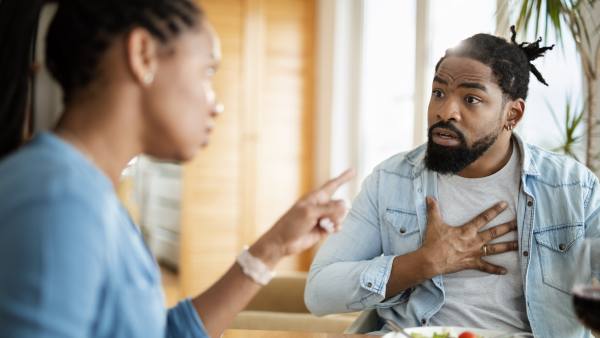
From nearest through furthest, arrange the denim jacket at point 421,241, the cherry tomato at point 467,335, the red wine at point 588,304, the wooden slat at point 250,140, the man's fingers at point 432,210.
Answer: the red wine at point 588,304 < the cherry tomato at point 467,335 < the denim jacket at point 421,241 < the man's fingers at point 432,210 < the wooden slat at point 250,140

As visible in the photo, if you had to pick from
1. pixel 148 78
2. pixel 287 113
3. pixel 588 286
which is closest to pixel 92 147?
pixel 148 78

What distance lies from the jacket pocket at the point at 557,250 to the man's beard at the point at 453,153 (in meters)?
0.29

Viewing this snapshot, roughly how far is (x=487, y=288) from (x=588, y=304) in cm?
73

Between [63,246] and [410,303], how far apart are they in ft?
4.27

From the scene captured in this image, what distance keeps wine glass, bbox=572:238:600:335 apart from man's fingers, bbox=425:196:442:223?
653mm

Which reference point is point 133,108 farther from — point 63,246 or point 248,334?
point 248,334

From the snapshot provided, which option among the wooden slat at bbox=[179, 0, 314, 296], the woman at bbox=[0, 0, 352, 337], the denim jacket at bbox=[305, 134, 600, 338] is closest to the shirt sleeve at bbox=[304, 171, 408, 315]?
the denim jacket at bbox=[305, 134, 600, 338]

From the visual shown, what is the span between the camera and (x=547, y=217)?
1804 millimetres

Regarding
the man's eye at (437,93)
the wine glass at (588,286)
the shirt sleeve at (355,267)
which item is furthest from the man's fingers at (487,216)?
the wine glass at (588,286)

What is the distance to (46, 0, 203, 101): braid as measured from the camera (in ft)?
2.66

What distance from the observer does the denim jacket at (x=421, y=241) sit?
1.73 metres

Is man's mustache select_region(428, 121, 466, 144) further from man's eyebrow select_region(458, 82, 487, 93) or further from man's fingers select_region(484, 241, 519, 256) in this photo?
man's fingers select_region(484, 241, 519, 256)

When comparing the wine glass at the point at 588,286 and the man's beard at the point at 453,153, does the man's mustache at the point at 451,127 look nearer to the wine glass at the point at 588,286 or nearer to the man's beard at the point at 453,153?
the man's beard at the point at 453,153

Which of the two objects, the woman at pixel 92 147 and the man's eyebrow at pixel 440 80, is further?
the man's eyebrow at pixel 440 80
